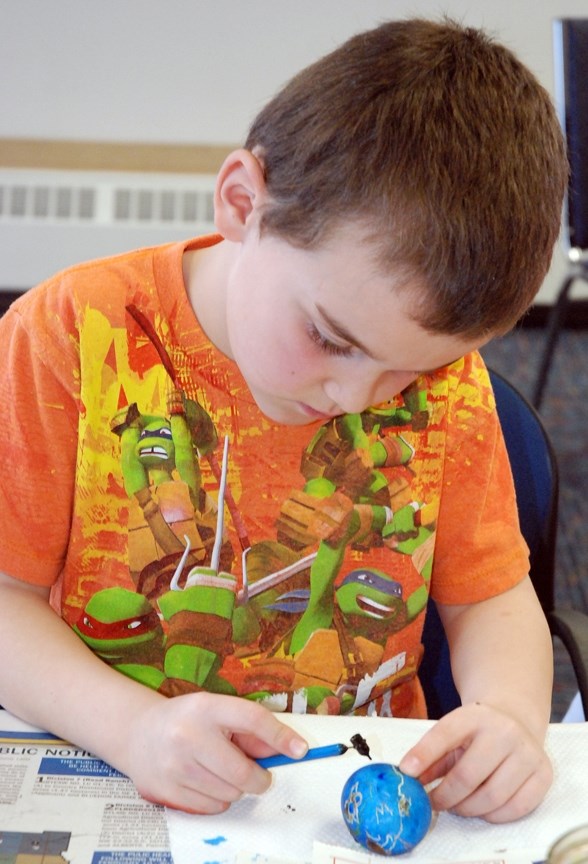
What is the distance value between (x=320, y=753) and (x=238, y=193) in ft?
1.47

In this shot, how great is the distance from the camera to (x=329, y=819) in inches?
32.4

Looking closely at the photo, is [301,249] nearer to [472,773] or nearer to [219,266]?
[219,266]

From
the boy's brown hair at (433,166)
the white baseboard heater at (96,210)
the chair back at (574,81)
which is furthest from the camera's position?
the white baseboard heater at (96,210)

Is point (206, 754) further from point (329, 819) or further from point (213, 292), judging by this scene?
point (213, 292)

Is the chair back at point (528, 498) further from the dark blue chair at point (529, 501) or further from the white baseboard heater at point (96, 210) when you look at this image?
the white baseboard heater at point (96, 210)

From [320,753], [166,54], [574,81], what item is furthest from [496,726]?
[166,54]

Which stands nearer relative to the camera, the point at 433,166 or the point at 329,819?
the point at 433,166

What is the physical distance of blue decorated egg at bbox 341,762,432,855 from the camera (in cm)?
77

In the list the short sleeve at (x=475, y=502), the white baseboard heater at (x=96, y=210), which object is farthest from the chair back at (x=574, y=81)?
the short sleeve at (x=475, y=502)

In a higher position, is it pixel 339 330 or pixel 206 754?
pixel 339 330

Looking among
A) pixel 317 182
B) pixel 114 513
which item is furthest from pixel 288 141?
pixel 114 513

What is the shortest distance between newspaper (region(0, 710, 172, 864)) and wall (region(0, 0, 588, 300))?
2388mm

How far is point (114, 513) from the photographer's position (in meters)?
0.96

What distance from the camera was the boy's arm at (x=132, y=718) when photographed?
80cm
